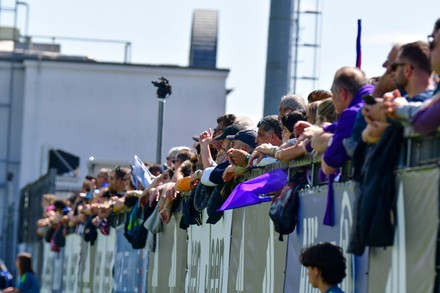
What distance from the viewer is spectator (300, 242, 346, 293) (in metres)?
7.75

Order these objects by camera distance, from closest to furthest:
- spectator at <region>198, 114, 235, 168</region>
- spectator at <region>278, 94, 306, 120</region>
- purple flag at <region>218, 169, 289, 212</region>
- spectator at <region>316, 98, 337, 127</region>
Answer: spectator at <region>316, 98, 337, 127</region> < purple flag at <region>218, 169, 289, 212</region> < spectator at <region>278, 94, 306, 120</region> < spectator at <region>198, 114, 235, 168</region>

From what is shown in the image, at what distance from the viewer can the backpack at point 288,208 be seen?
973cm

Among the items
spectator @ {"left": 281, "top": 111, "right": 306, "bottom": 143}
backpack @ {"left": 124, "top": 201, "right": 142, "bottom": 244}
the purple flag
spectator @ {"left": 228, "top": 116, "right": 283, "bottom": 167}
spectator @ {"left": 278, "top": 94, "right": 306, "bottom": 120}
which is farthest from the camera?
backpack @ {"left": 124, "top": 201, "right": 142, "bottom": 244}

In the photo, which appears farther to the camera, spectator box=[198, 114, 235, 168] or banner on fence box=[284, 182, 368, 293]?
spectator box=[198, 114, 235, 168]

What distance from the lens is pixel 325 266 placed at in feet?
25.4

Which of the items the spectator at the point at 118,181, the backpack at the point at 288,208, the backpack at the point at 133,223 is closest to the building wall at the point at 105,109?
the spectator at the point at 118,181

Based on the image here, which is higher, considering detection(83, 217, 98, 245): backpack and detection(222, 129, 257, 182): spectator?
detection(222, 129, 257, 182): spectator

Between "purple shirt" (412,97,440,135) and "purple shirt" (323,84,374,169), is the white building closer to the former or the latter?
"purple shirt" (323,84,374,169)

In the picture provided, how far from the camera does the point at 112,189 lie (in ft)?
67.9

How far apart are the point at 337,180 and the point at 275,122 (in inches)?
105

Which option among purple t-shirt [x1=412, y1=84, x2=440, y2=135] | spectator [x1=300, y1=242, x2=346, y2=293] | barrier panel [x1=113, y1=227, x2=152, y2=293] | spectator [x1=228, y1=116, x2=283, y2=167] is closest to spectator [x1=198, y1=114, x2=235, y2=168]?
spectator [x1=228, y1=116, x2=283, y2=167]

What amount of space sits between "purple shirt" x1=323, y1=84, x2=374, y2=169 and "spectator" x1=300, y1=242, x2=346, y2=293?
2.20ft

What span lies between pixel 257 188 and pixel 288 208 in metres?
1.05

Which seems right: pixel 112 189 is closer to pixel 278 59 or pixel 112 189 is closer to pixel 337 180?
pixel 278 59
